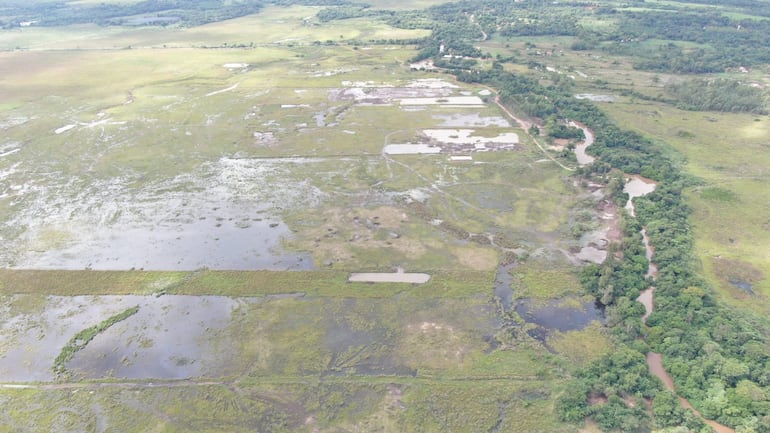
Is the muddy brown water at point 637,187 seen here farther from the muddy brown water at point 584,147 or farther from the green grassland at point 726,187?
the muddy brown water at point 584,147

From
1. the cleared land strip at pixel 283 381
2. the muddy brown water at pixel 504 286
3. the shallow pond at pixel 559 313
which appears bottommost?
the cleared land strip at pixel 283 381

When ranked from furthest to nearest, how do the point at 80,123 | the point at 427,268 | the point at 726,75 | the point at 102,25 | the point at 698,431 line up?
the point at 102,25 → the point at 726,75 → the point at 80,123 → the point at 427,268 → the point at 698,431

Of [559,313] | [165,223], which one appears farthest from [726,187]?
[165,223]

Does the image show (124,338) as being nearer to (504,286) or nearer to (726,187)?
(504,286)

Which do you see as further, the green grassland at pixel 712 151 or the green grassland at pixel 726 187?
the green grassland at pixel 712 151


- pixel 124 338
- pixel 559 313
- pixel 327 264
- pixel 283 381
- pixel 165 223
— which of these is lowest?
pixel 283 381

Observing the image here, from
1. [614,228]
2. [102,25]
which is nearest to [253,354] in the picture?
[614,228]

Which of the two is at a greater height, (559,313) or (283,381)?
(559,313)

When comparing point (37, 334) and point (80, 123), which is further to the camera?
point (80, 123)

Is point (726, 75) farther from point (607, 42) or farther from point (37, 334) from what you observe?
point (37, 334)

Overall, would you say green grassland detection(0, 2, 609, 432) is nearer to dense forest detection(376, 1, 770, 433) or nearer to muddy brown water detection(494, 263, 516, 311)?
muddy brown water detection(494, 263, 516, 311)

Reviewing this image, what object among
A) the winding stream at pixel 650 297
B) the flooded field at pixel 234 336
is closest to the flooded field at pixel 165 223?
the flooded field at pixel 234 336
